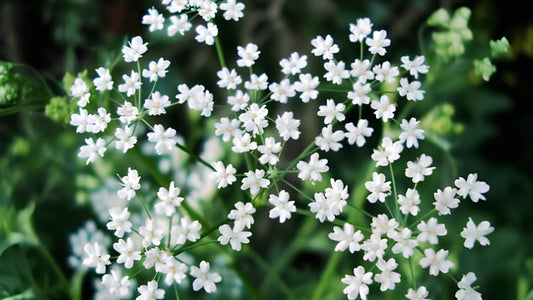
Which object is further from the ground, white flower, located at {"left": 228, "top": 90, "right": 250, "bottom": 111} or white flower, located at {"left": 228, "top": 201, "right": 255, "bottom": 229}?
white flower, located at {"left": 228, "top": 90, "right": 250, "bottom": 111}

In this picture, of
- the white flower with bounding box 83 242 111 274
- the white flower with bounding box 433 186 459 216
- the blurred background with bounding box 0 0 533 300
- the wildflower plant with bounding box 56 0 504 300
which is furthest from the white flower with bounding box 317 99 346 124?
the blurred background with bounding box 0 0 533 300

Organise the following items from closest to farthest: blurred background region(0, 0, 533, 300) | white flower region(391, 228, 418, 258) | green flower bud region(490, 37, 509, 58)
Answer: white flower region(391, 228, 418, 258)
green flower bud region(490, 37, 509, 58)
blurred background region(0, 0, 533, 300)

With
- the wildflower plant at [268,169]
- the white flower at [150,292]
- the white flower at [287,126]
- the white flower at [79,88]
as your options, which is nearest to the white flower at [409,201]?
the wildflower plant at [268,169]

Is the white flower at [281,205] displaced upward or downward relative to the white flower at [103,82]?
upward

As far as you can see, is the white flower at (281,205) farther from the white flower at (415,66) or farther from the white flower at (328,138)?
the white flower at (415,66)

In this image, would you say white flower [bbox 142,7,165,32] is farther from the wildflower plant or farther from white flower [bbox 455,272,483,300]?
white flower [bbox 455,272,483,300]

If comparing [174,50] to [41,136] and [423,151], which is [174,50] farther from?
[423,151]
